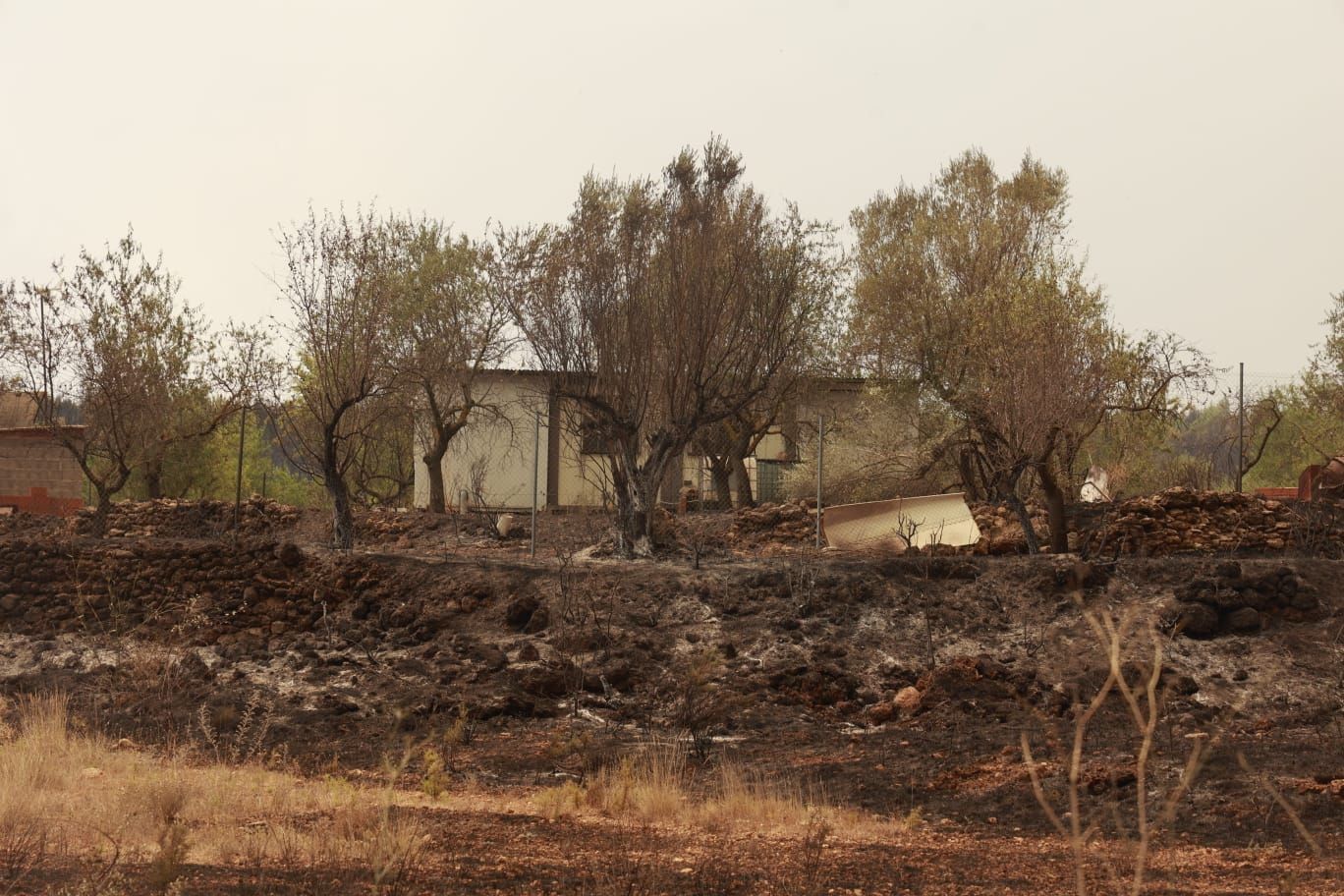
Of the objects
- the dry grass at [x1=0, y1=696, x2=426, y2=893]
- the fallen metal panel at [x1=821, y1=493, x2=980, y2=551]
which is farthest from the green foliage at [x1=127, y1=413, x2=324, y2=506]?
the dry grass at [x1=0, y1=696, x2=426, y2=893]

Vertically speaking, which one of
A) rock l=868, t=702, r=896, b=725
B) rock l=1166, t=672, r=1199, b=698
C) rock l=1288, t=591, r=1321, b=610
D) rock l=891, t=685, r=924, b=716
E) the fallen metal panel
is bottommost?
rock l=868, t=702, r=896, b=725

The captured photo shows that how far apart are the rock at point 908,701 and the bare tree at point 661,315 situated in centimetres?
641

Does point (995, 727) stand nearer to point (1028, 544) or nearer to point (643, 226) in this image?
point (1028, 544)

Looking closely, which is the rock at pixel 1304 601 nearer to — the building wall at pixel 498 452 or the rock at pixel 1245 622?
the rock at pixel 1245 622

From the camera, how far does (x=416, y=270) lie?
31062 millimetres

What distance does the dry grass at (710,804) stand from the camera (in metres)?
8.84

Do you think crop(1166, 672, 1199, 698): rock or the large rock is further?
the large rock

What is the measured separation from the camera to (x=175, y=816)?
815 cm

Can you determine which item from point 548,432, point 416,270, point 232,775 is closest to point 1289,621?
point 232,775

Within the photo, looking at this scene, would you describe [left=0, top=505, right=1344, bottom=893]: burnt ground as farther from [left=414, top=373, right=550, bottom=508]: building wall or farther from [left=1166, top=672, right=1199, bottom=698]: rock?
[left=414, top=373, right=550, bottom=508]: building wall

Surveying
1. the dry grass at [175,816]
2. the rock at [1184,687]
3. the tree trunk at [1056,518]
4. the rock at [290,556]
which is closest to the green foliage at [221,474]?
the rock at [290,556]

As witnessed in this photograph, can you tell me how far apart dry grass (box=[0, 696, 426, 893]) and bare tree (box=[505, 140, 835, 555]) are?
9856 millimetres

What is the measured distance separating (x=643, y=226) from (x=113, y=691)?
10692 mm

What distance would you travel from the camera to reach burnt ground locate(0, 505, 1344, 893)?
8.02m
